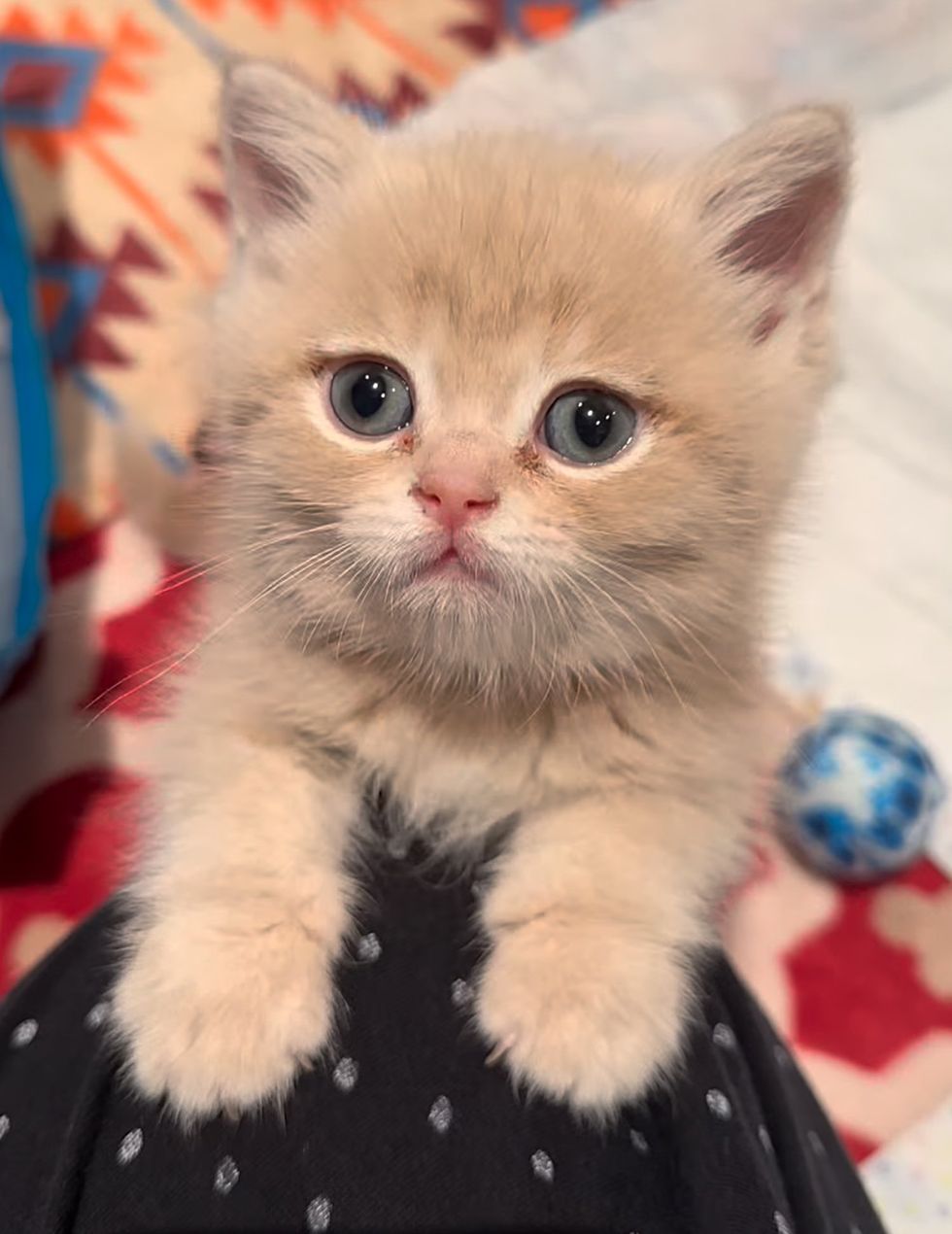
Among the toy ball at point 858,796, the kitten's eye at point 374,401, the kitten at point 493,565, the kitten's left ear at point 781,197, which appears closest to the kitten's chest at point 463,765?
the kitten at point 493,565

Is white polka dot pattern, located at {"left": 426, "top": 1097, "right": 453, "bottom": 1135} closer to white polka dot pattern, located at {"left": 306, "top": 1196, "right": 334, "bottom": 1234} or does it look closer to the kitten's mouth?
white polka dot pattern, located at {"left": 306, "top": 1196, "right": 334, "bottom": 1234}

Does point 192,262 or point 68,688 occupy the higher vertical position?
point 192,262

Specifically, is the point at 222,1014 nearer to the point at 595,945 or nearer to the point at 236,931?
the point at 236,931

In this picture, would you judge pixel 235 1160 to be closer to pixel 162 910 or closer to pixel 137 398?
pixel 162 910

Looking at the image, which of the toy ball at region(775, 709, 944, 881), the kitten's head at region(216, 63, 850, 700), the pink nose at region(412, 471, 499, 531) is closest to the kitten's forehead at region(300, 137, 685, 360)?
the kitten's head at region(216, 63, 850, 700)

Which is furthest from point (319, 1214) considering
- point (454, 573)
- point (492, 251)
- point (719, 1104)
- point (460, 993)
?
point (492, 251)

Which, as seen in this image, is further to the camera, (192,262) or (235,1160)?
(192,262)

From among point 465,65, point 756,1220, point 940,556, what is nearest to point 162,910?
point 756,1220
